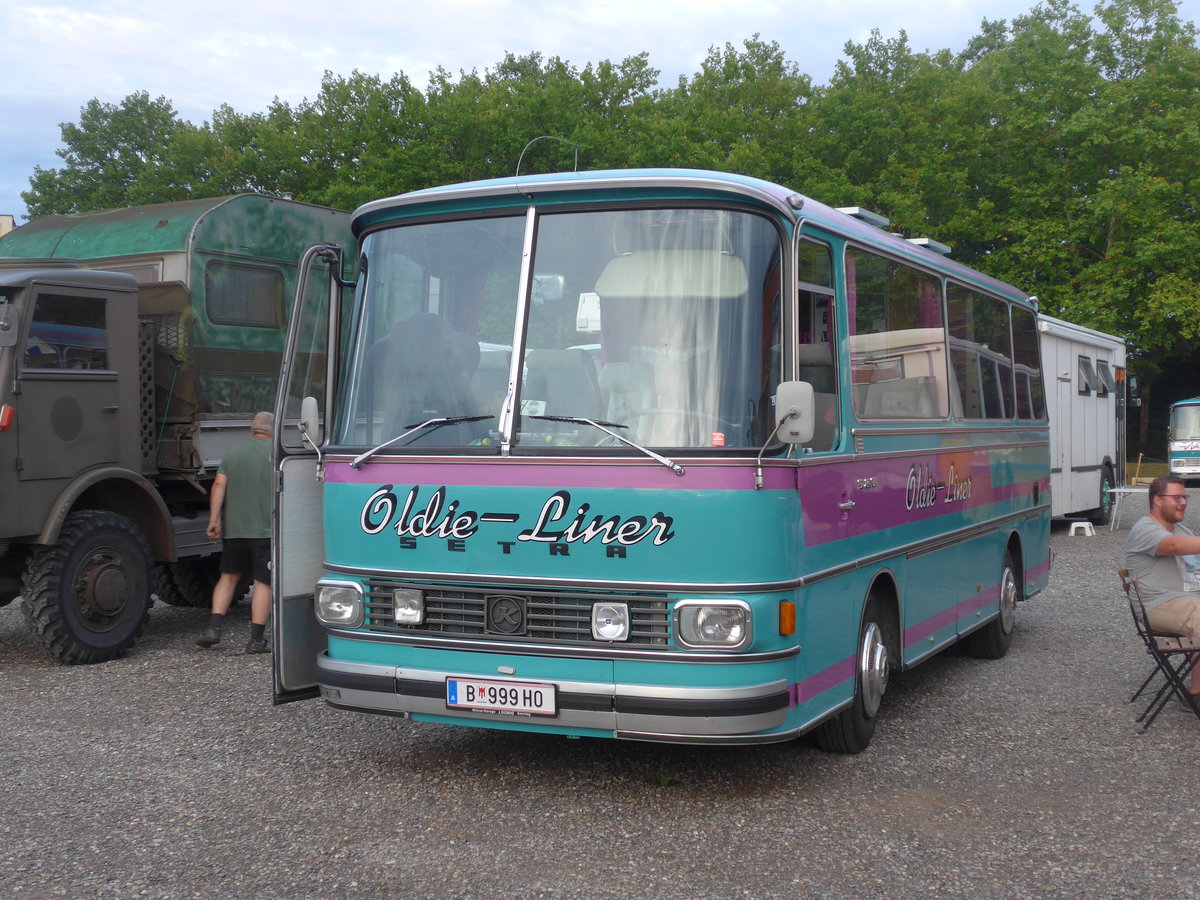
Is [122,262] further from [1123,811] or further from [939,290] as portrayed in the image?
[1123,811]

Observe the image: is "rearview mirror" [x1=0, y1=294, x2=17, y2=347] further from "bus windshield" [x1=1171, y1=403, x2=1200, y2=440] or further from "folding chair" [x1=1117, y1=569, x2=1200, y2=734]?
"bus windshield" [x1=1171, y1=403, x2=1200, y2=440]

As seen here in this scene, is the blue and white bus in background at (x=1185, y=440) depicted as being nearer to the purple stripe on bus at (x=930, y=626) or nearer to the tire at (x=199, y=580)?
the purple stripe on bus at (x=930, y=626)

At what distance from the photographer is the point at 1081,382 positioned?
20.1 meters

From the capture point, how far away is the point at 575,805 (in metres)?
5.74

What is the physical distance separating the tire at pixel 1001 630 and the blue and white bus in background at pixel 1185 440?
26112 millimetres

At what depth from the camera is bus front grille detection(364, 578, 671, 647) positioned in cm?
536

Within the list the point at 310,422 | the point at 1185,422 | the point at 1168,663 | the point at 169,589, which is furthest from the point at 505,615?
the point at 1185,422

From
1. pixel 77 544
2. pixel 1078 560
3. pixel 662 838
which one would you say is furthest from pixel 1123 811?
pixel 1078 560

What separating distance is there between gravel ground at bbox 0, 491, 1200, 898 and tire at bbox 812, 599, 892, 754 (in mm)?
102

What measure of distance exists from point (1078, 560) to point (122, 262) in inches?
466

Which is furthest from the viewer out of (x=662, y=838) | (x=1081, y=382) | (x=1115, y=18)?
(x=1115, y=18)

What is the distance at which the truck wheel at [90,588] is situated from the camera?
9031mm

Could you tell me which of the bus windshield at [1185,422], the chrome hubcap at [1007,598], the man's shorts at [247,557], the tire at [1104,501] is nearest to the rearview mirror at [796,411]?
the chrome hubcap at [1007,598]

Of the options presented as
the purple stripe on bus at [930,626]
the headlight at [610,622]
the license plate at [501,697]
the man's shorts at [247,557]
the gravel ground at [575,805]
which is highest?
the headlight at [610,622]
